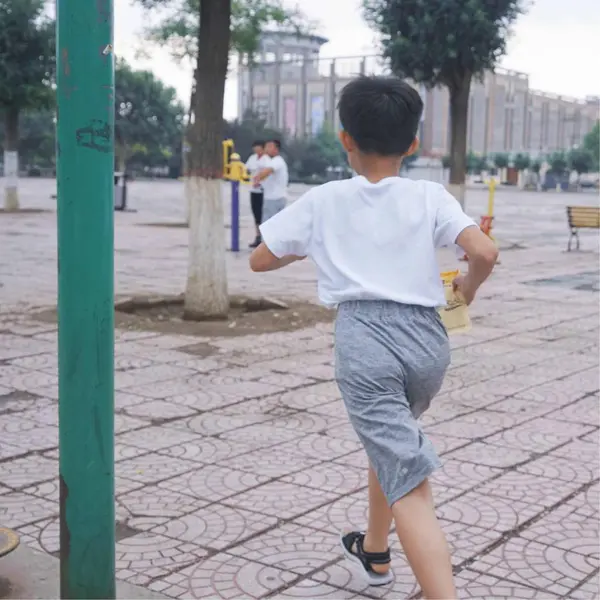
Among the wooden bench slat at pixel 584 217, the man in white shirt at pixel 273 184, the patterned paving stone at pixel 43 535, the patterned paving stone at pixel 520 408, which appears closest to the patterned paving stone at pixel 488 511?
the patterned paving stone at pixel 520 408

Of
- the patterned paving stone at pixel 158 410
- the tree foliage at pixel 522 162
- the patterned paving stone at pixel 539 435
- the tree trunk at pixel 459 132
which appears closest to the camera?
the patterned paving stone at pixel 539 435

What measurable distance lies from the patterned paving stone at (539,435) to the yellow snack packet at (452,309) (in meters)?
1.91

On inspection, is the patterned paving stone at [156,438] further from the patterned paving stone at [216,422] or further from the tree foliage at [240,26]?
the tree foliage at [240,26]

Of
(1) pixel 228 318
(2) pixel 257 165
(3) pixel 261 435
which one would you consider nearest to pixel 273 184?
(2) pixel 257 165

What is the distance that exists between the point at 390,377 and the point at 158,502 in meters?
1.53

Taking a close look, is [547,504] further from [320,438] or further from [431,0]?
[431,0]

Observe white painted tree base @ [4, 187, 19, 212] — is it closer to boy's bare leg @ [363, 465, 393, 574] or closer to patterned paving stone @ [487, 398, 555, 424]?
patterned paving stone @ [487, 398, 555, 424]

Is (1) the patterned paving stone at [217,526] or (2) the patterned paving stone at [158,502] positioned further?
(2) the patterned paving stone at [158,502]

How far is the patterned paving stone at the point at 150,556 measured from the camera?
3176 millimetres

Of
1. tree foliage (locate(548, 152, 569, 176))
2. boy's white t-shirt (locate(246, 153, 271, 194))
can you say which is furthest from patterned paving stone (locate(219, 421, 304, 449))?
tree foliage (locate(548, 152, 569, 176))

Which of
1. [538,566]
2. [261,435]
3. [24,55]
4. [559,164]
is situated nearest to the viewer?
[538,566]

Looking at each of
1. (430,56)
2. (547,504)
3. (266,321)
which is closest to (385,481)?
(547,504)

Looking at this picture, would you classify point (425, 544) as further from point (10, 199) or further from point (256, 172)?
point (10, 199)

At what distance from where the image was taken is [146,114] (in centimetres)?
6519
